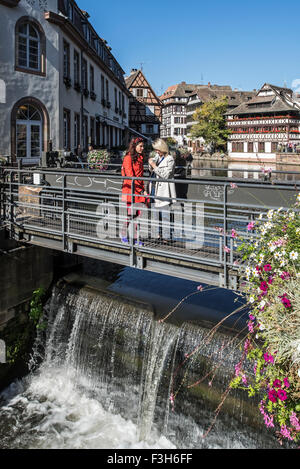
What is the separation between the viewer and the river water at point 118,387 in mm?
6418

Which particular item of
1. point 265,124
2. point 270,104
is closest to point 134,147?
point 265,124

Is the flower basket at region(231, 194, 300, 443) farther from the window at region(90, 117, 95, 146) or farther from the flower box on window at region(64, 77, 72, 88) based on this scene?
the window at region(90, 117, 95, 146)

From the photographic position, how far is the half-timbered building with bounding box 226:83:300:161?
196 feet

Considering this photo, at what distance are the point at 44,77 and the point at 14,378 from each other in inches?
544

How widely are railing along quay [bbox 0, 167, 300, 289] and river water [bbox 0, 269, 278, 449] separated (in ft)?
4.62

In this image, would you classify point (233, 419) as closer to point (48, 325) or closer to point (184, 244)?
point (184, 244)

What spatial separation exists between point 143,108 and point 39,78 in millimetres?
42389

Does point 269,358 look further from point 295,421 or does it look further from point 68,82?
point 68,82

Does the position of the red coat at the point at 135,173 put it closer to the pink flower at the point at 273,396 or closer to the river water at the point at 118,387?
the river water at the point at 118,387

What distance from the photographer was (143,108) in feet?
193

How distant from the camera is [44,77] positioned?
18219 millimetres

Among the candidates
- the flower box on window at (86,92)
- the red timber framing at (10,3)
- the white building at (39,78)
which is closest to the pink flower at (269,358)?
the white building at (39,78)
